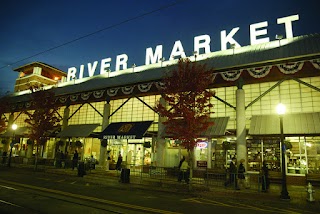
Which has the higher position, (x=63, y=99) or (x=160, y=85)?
A: (x=160, y=85)

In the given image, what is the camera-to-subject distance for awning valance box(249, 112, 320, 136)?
53.2 feet

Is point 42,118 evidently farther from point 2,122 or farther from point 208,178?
point 208,178

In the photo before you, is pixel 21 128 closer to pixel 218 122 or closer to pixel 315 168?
pixel 218 122

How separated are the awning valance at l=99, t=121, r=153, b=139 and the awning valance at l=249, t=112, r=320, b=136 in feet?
30.9

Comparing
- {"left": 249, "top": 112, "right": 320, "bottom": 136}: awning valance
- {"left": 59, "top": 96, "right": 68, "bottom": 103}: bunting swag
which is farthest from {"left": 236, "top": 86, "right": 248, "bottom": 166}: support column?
{"left": 59, "top": 96, "right": 68, "bottom": 103}: bunting swag

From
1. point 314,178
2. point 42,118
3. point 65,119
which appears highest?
point 65,119

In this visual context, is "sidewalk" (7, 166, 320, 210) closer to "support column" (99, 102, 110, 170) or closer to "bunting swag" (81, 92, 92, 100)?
"support column" (99, 102, 110, 170)

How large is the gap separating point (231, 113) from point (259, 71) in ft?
12.8

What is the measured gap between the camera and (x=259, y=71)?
60.6ft

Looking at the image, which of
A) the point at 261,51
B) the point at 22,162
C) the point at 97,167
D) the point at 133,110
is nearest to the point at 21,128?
the point at 22,162

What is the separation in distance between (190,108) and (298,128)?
280 inches

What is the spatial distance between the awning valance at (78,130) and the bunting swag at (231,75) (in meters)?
14.6

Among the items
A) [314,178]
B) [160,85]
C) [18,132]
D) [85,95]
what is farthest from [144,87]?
[18,132]

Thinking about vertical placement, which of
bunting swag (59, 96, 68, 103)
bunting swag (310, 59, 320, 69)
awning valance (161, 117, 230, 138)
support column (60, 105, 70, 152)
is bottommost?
awning valance (161, 117, 230, 138)
